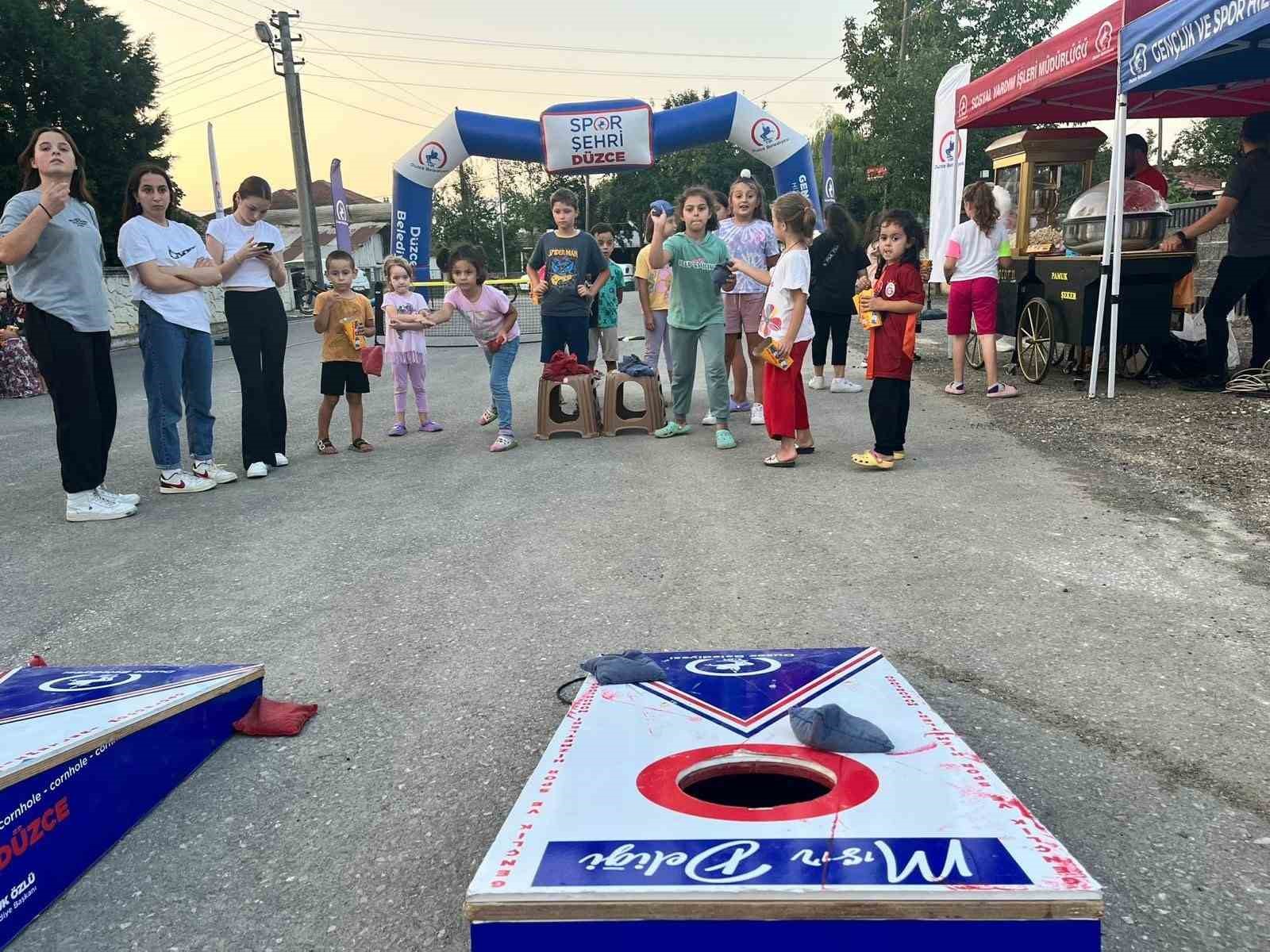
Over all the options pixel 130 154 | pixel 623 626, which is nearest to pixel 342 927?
pixel 623 626

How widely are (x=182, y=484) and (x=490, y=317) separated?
8.54 ft

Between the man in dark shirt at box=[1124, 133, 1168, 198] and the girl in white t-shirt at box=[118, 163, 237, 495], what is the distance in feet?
25.9

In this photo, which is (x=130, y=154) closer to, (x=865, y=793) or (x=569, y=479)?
(x=569, y=479)

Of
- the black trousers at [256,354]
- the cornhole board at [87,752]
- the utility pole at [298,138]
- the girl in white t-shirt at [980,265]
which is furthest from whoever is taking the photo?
the utility pole at [298,138]

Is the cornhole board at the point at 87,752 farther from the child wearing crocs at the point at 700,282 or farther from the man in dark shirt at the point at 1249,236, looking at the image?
the man in dark shirt at the point at 1249,236

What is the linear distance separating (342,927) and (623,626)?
1.78 m

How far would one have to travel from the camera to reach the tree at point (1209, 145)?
23.0 m

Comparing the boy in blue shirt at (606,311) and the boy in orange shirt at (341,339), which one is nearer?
the boy in orange shirt at (341,339)

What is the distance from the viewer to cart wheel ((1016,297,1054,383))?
9.38m

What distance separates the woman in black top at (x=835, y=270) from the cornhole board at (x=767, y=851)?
22.5 ft

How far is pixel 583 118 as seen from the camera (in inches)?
575

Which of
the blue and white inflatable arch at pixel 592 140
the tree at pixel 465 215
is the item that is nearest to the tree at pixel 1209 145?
the blue and white inflatable arch at pixel 592 140

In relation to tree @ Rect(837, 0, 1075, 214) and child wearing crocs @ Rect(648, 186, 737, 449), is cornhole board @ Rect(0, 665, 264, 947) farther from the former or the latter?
tree @ Rect(837, 0, 1075, 214)

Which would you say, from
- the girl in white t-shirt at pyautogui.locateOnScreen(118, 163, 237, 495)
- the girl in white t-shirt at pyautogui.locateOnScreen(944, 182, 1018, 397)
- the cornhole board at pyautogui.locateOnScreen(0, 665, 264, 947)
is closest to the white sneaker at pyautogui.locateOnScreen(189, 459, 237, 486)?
the girl in white t-shirt at pyautogui.locateOnScreen(118, 163, 237, 495)
